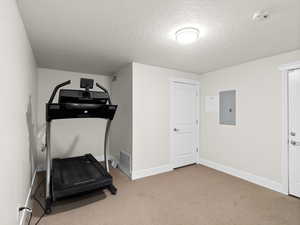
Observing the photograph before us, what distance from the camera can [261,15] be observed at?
157 centimetres

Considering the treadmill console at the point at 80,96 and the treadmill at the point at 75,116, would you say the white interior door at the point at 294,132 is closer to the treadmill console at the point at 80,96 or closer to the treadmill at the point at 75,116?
the treadmill at the point at 75,116

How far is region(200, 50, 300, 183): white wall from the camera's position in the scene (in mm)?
2639

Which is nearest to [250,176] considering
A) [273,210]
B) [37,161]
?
[273,210]

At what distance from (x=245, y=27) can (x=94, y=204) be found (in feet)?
10.2

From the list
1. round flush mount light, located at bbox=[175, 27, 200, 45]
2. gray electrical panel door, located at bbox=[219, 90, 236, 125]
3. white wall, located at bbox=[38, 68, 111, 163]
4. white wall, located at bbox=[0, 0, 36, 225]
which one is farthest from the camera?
white wall, located at bbox=[38, 68, 111, 163]

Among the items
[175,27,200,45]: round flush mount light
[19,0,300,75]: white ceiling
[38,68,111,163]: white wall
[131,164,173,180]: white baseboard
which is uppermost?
[19,0,300,75]: white ceiling

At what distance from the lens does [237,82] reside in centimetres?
319

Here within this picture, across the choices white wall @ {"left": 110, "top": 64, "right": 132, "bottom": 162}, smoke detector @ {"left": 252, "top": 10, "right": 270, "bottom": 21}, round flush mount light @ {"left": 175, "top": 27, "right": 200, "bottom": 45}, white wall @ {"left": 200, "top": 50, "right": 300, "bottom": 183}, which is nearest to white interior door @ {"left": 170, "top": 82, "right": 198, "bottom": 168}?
white wall @ {"left": 200, "top": 50, "right": 300, "bottom": 183}

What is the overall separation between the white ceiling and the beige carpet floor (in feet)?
7.81

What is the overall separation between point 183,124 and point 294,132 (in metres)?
2.02

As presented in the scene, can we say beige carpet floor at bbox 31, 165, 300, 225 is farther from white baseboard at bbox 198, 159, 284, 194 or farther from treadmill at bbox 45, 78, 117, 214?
treadmill at bbox 45, 78, 117, 214

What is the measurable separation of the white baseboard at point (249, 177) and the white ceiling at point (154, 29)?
226 centimetres

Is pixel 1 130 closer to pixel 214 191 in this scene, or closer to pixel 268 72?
pixel 214 191

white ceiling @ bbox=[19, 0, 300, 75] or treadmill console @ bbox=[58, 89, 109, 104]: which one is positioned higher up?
white ceiling @ bbox=[19, 0, 300, 75]
